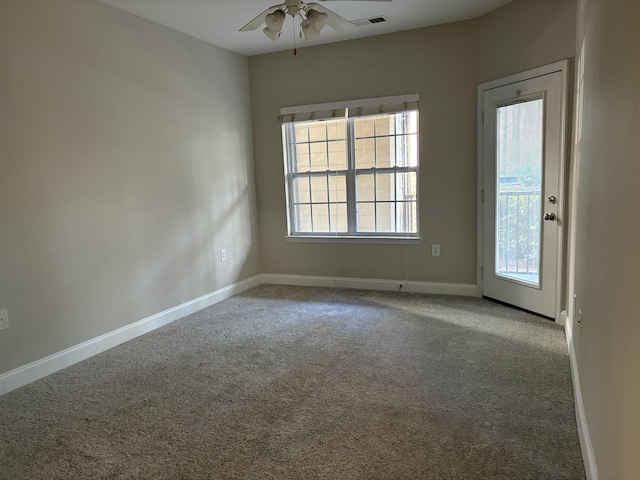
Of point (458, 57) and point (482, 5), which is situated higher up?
point (482, 5)

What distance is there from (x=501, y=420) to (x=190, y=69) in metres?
3.90

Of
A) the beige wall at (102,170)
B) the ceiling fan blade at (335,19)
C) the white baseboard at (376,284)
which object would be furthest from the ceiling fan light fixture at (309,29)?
the white baseboard at (376,284)

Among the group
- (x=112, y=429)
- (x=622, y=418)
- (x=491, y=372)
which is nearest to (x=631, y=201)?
(x=622, y=418)

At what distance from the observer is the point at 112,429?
7.30 feet

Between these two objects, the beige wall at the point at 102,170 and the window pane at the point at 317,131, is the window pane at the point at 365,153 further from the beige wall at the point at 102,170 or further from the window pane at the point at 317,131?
the beige wall at the point at 102,170

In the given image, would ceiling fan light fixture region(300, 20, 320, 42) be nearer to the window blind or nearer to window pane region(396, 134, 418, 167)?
the window blind

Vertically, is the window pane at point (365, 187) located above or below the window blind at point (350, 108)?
below

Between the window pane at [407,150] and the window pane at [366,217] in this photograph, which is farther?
the window pane at [366,217]

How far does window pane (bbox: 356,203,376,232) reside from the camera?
4781 millimetres

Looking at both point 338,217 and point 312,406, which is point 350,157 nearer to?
point 338,217

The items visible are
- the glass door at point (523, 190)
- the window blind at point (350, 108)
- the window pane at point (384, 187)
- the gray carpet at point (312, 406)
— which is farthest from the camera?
the window pane at point (384, 187)

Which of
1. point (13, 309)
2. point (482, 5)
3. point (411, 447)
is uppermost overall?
point (482, 5)

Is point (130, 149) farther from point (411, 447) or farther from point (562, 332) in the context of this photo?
point (562, 332)

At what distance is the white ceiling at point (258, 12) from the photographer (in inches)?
136
